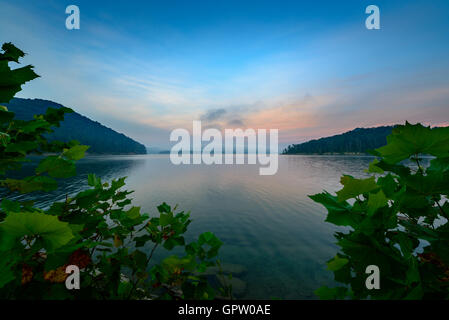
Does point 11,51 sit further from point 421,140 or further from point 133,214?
point 421,140

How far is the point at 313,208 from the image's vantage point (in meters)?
21.4

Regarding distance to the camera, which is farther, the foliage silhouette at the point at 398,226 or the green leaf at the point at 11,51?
the green leaf at the point at 11,51

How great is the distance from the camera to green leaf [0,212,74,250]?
1.63 ft

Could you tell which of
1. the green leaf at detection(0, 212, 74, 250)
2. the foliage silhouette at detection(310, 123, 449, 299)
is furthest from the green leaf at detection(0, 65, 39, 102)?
the foliage silhouette at detection(310, 123, 449, 299)

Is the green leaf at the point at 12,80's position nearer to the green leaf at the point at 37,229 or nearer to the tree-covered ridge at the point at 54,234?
the tree-covered ridge at the point at 54,234

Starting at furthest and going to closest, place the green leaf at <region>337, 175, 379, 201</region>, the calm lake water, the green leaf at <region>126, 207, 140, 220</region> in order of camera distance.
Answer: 1. the calm lake water
2. the green leaf at <region>126, 207, 140, 220</region>
3. the green leaf at <region>337, 175, 379, 201</region>

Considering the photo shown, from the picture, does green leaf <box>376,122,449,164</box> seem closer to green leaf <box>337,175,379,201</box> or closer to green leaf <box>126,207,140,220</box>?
green leaf <box>337,175,379,201</box>

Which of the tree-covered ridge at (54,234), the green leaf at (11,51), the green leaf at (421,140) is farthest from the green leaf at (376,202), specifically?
the green leaf at (11,51)

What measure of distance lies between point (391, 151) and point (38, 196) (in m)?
52.3

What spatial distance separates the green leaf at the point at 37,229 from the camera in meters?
0.50

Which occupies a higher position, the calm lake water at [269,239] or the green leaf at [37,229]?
the green leaf at [37,229]

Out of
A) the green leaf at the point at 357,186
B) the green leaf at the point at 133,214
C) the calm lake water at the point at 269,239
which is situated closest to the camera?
the green leaf at the point at 357,186
